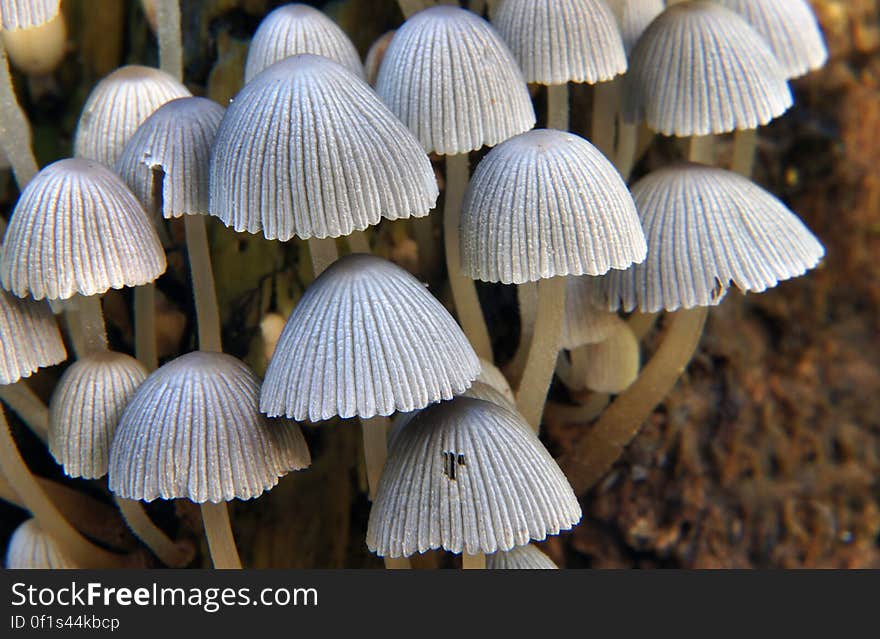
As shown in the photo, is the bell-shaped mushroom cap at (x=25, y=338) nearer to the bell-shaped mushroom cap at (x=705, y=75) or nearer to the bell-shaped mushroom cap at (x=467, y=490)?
the bell-shaped mushroom cap at (x=467, y=490)

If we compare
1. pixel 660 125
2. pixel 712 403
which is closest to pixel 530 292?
pixel 660 125

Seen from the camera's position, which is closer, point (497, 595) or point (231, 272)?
point (497, 595)

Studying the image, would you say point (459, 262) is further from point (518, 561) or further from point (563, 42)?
point (518, 561)

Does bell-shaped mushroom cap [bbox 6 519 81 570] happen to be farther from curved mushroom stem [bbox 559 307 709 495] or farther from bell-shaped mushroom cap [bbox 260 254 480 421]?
curved mushroom stem [bbox 559 307 709 495]

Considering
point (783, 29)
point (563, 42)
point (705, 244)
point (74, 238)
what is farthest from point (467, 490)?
point (783, 29)

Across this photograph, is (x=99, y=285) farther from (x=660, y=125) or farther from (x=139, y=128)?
(x=660, y=125)

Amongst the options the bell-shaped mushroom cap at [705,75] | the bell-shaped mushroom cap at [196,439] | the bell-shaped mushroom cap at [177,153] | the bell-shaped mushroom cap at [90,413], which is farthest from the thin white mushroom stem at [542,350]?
the bell-shaped mushroom cap at [90,413]

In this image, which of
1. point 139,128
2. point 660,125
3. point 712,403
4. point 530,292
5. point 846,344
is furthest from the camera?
point 846,344
